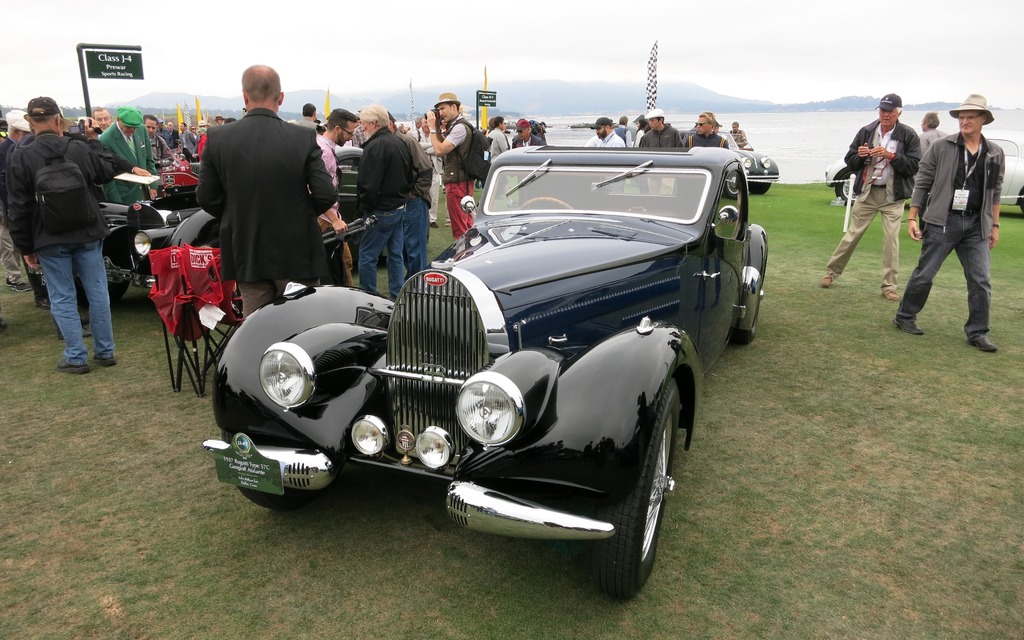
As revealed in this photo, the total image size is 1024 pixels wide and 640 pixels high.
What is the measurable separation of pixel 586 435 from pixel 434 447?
2.08 feet

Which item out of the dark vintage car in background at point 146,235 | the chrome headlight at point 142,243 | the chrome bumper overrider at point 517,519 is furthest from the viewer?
the dark vintage car in background at point 146,235

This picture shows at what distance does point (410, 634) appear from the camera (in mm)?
2443

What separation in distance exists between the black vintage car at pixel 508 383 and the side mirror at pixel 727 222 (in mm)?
106

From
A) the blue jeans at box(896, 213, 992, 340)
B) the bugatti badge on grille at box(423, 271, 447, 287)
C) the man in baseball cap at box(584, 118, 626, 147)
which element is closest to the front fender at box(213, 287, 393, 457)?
the bugatti badge on grille at box(423, 271, 447, 287)

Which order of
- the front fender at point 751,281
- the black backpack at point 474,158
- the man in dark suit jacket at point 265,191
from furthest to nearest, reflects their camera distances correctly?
the black backpack at point 474,158 < the front fender at point 751,281 < the man in dark suit jacket at point 265,191

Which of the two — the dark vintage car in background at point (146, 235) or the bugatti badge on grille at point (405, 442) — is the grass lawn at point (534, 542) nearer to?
the bugatti badge on grille at point (405, 442)

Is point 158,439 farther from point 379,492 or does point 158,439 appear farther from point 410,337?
point 410,337

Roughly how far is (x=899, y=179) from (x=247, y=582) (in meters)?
6.70

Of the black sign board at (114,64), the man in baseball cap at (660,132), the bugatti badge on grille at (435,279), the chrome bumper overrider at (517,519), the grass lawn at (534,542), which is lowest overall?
the grass lawn at (534,542)

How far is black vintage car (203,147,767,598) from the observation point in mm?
2412

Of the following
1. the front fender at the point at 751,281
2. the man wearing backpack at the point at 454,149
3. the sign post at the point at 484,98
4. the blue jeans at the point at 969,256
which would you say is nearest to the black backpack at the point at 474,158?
the man wearing backpack at the point at 454,149

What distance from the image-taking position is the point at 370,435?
2.80m

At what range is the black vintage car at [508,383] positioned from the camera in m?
2.41

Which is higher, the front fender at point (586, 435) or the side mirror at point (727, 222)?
the side mirror at point (727, 222)
